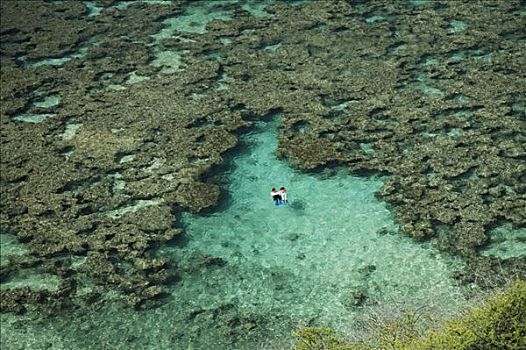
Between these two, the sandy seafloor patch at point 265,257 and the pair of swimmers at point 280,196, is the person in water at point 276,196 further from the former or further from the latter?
the sandy seafloor patch at point 265,257

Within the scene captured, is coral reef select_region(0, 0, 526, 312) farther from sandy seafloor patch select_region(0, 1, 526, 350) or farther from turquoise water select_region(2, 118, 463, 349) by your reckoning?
turquoise water select_region(2, 118, 463, 349)

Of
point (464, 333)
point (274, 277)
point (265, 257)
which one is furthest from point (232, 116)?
point (464, 333)

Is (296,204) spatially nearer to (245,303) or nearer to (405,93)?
(245,303)

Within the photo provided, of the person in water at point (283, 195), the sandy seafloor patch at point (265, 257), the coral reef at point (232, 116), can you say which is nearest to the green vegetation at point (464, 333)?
the sandy seafloor patch at point (265, 257)

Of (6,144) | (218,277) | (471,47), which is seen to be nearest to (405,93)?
(471,47)

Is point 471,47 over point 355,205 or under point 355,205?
over

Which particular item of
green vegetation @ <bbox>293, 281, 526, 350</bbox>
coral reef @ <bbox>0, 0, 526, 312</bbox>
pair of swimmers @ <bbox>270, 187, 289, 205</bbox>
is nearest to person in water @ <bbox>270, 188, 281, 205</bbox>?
pair of swimmers @ <bbox>270, 187, 289, 205</bbox>
